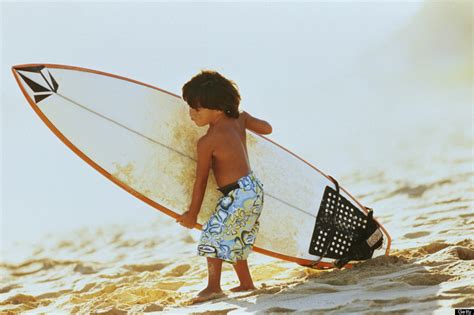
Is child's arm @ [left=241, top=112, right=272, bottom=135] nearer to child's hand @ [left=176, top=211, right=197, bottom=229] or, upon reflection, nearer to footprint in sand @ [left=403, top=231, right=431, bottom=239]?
child's hand @ [left=176, top=211, right=197, bottom=229]

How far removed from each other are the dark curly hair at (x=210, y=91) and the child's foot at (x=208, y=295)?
0.86 m

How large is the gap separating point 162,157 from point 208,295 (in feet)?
2.82

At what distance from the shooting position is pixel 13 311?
362 cm

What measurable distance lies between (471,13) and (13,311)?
24.3 meters

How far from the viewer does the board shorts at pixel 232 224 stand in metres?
3.27

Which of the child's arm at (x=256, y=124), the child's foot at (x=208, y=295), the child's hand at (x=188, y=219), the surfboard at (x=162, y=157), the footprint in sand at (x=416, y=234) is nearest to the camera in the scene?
the child's foot at (x=208, y=295)

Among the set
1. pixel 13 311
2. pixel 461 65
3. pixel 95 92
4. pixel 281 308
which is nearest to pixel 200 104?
pixel 95 92

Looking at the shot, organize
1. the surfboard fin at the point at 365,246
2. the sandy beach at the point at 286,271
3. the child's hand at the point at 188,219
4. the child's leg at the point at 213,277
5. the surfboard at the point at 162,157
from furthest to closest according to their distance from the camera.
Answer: the surfboard fin at the point at 365,246 < the surfboard at the point at 162,157 < the child's hand at the point at 188,219 < the child's leg at the point at 213,277 < the sandy beach at the point at 286,271

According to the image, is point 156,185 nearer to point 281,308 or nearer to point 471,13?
point 281,308

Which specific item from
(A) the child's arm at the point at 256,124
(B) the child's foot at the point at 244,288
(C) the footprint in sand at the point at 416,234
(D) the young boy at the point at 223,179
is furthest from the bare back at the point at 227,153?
(C) the footprint in sand at the point at 416,234

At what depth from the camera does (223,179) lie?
335cm

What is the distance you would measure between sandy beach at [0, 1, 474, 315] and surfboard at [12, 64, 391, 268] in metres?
0.20

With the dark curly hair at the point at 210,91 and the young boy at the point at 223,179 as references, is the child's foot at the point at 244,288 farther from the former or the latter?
the dark curly hair at the point at 210,91

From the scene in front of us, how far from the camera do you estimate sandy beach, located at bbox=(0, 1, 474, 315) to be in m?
2.81
